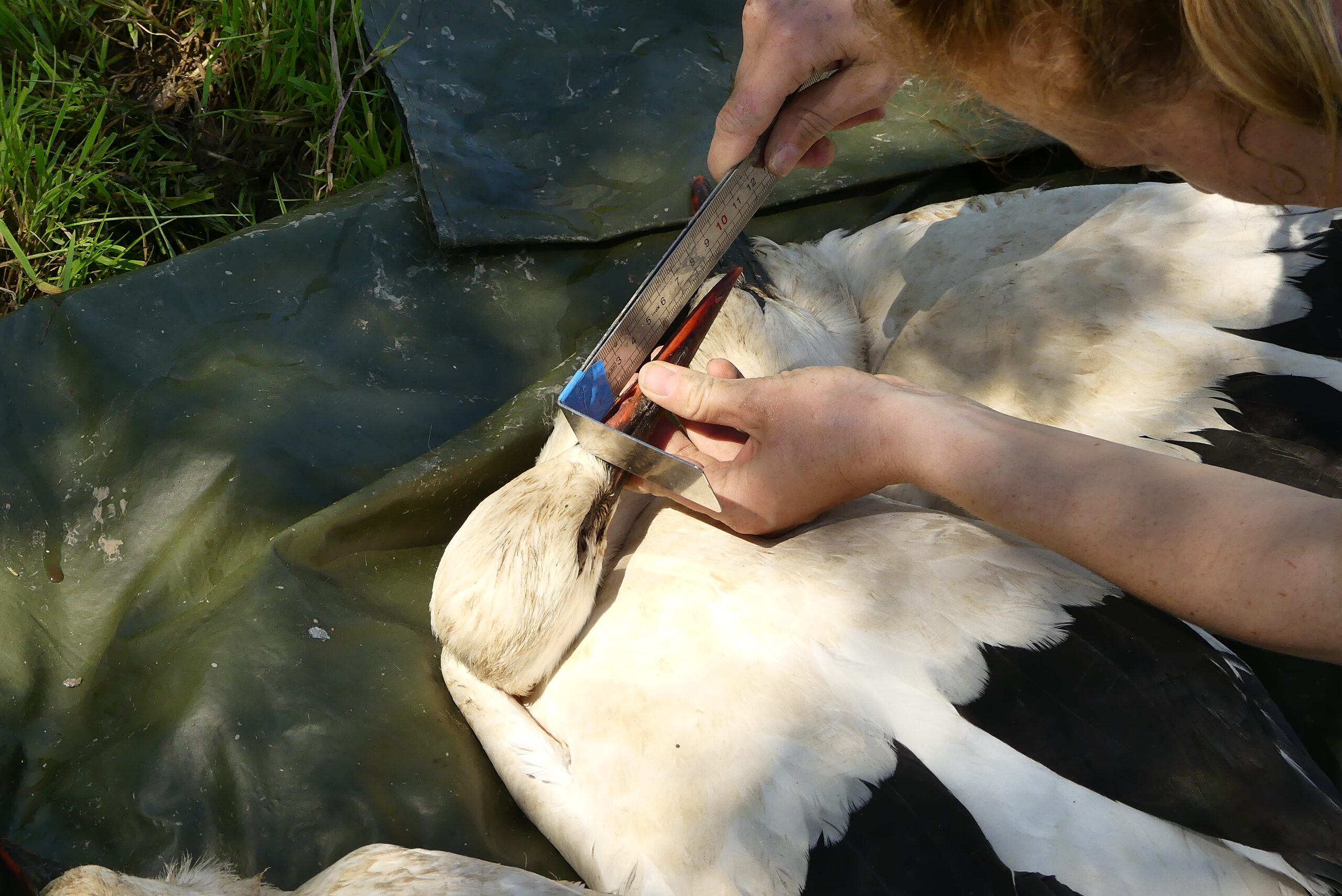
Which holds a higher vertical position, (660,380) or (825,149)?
(825,149)

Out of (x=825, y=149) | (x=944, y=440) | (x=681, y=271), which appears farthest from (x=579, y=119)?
(x=944, y=440)

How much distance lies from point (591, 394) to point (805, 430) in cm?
40

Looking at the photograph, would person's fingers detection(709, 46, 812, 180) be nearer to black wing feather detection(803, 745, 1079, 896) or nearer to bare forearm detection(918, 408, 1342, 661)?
bare forearm detection(918, 408, 1342, 661)

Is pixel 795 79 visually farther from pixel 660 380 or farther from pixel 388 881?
pixel 388 881

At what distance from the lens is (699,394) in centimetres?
182

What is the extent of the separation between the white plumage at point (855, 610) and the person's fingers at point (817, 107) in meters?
0.43

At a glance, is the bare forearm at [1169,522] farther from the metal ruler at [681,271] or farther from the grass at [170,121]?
the grass at [170,121]

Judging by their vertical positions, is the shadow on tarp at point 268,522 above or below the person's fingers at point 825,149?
below

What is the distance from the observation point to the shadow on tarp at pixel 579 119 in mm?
2953

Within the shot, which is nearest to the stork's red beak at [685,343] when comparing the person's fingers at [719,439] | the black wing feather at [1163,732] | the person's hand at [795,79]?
the person's fingers at [719,439]

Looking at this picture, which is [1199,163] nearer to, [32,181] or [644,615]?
[644,615]

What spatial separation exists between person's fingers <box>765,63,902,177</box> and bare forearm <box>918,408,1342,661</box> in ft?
2.34

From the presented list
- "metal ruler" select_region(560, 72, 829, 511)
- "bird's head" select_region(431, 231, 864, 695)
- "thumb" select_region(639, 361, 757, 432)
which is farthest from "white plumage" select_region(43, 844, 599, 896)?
"thumb" select_region(639, 361, 757, 432)

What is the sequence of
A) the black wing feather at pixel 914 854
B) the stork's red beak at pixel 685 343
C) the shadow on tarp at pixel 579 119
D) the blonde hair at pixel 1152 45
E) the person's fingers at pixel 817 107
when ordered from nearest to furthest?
the blonde hair at pixel 1152 45 < the black wing feather at pixel 914 854 < the stork's red beak at pixel 685 343 < the person's fingers at pixel 817 107 < the shadow on tarp at pixel 579 119
